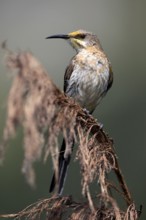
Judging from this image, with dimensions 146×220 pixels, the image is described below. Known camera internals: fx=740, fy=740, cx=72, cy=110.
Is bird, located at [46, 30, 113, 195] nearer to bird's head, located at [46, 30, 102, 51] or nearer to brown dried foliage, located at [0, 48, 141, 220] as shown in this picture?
bird's head, located at [46, 30, 102, 51]

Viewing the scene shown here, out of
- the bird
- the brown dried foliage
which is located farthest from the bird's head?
the brown dried foliage

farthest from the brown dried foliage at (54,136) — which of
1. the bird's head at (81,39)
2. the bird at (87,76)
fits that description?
the bird's head at (81,39)

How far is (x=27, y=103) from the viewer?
3779 millimetres

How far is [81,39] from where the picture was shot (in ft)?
25.2

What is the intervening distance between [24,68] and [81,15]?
16.5 meters

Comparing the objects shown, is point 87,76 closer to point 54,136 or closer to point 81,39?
point 81,39

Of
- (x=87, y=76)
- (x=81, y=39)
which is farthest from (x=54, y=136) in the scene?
(x=81, y=39)

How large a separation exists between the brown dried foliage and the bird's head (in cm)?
319

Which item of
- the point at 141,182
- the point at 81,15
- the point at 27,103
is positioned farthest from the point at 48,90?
the point at 81,15

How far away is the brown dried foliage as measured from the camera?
371 centimetres

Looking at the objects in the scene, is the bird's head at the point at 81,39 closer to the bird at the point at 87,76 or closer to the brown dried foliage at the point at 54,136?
the bird at the point at 87,76

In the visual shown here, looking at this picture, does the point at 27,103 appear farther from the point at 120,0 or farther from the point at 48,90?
the point at 120,0

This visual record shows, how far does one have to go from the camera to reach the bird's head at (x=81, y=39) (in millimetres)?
7578

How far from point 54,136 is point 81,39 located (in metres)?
3.84
